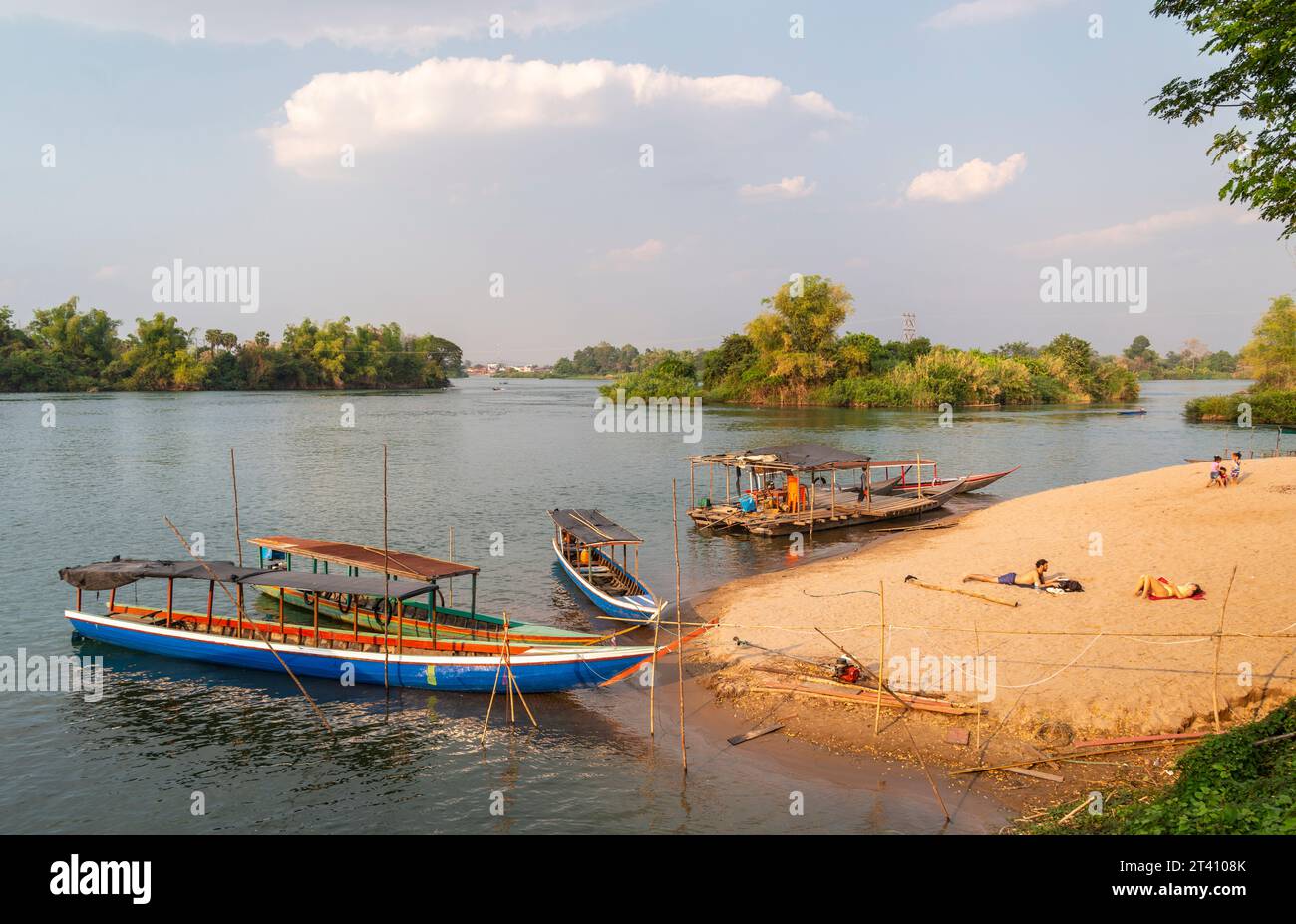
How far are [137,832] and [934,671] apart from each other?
11.5m

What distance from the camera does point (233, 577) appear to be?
620 inches

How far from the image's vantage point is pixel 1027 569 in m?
18.1

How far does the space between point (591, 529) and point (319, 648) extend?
8017 millimetres

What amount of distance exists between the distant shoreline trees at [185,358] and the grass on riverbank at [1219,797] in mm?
119122

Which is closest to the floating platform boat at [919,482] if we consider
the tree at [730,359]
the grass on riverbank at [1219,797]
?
the grass on riverbank at [1219,797]

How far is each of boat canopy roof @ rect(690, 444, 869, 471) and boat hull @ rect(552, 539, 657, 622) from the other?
7793 millimetres

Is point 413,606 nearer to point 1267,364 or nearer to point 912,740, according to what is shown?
point 912,740

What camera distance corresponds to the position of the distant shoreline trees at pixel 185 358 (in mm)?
100688

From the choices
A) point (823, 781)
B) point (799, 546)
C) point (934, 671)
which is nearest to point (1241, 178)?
point (934, 671)

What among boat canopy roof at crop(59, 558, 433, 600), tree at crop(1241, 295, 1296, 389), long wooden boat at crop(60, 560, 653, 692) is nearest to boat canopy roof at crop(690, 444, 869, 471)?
long wooden boat at crop(60, 560, 653, 692)

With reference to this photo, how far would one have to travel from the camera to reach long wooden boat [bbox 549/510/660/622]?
1791 centimetres

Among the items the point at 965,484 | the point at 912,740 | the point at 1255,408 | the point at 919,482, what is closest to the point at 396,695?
the point at 912,740

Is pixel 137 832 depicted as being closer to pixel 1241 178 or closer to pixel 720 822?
pixel 720 822

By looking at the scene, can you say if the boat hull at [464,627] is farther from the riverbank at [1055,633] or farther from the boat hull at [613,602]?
the riverbank at [1055,633]
